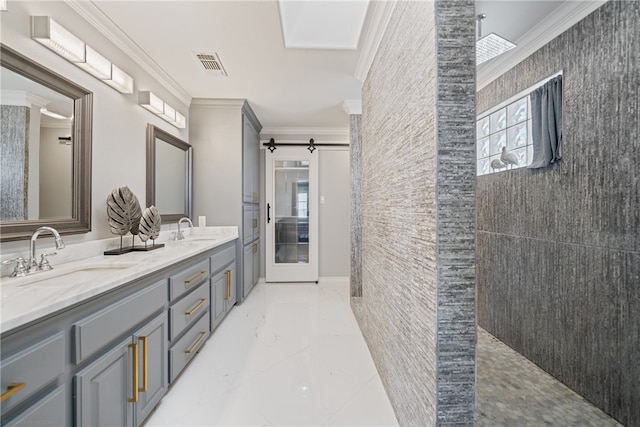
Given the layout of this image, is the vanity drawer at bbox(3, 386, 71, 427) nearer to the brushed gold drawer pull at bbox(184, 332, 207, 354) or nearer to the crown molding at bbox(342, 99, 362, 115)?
the brushed gold drawer pull at bbox(184, 332, 207, 354)

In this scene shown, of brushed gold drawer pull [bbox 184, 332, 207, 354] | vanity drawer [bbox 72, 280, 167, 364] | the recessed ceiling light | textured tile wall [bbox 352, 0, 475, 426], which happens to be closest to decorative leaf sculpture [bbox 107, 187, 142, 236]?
→ vanity drawer [bbox 72, 280, 167, 364]

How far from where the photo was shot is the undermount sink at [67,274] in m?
1.21

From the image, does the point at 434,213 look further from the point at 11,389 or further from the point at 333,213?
the point at 333,213

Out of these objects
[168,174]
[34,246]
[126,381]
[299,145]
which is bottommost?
[126,381]

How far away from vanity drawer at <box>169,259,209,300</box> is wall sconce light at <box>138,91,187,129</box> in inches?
55.9

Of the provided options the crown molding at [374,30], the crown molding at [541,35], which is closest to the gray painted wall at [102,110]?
the crown molding at [374,30]

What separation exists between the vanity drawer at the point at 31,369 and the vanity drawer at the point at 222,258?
1526 millimetres

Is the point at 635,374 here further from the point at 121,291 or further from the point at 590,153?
the point at 121,291

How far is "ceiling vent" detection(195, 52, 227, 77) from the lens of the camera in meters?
2.31

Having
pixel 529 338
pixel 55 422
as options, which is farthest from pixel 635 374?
pixel 55 422

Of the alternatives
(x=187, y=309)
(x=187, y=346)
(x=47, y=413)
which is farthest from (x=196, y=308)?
(x=47, y=413)

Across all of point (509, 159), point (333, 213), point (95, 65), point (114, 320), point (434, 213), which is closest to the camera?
point (434, 213)

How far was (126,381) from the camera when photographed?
1.28m

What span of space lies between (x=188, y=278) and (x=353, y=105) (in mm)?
2594
